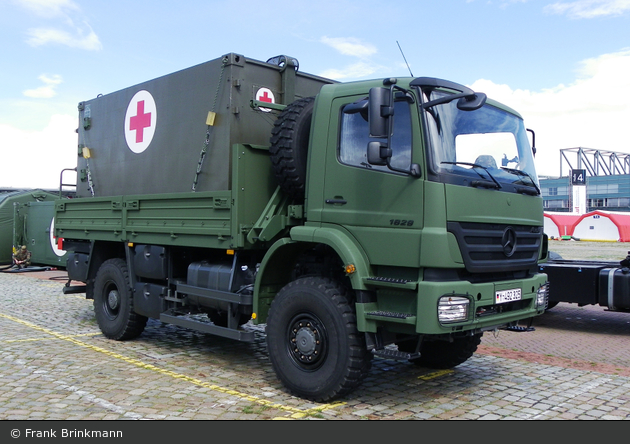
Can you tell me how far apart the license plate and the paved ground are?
979 mm

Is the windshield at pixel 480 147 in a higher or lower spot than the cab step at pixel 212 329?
higher

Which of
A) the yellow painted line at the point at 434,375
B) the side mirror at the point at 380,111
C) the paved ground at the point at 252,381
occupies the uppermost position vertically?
the side mirror at the point at 380,111

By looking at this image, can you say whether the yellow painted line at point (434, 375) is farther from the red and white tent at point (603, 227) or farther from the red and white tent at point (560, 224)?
the red and white tent at point (560, 224)

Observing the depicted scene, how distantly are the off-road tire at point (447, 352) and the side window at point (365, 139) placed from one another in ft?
7.63

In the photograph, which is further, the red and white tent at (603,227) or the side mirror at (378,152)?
the red and white tent at (603,227)

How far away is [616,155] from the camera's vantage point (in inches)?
3484

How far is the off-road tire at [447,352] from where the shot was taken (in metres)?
6.77

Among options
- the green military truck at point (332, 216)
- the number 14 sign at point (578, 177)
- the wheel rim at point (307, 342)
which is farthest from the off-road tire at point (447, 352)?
the number 14 sign at point (578, 177)

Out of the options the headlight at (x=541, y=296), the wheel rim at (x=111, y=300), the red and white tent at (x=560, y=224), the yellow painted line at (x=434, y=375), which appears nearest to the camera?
the headlight at (x=541, y=296)

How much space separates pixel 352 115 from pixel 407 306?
72.3 inches

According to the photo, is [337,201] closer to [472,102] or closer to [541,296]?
[472,102]

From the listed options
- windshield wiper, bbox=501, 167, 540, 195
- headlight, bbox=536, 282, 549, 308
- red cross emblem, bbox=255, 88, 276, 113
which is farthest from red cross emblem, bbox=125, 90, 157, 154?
headlight, bbox=536, 282, 549, 308

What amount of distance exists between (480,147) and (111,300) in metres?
5.64

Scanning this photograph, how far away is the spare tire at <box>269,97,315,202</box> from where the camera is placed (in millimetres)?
6043
